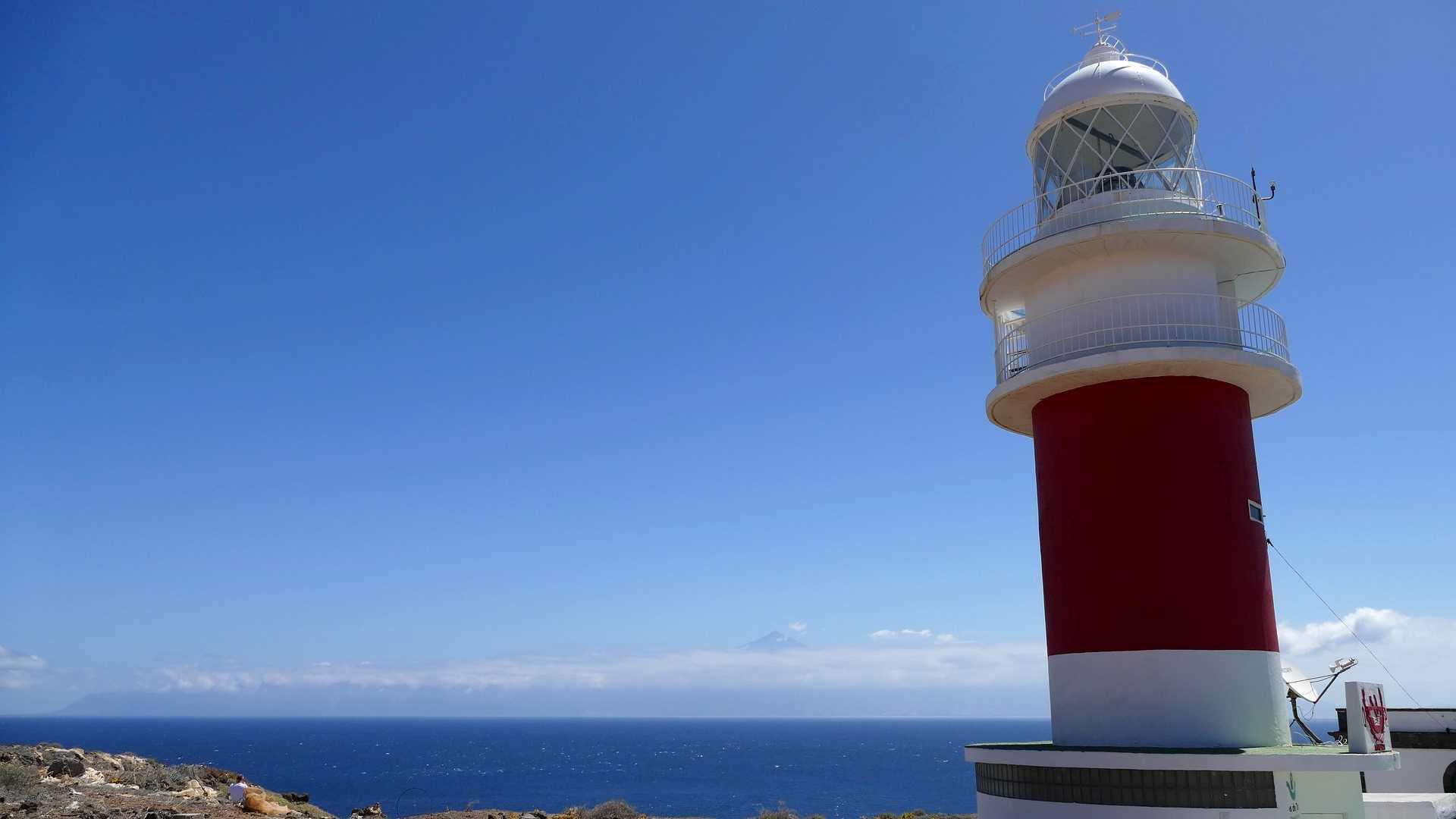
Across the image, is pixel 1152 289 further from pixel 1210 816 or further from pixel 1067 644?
pixel 1210 816

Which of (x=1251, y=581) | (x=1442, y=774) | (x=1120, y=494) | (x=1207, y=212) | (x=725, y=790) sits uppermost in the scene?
(x=1207, y=212)

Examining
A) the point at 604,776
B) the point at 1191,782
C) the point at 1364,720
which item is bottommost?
the point at 604,776

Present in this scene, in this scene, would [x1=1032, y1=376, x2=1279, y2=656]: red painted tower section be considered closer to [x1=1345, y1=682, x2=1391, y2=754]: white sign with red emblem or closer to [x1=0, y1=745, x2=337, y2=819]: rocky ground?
[x1=1345, y1=682, x2=1391, y2=754]: white sign with red emblem

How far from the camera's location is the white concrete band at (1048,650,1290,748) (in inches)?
473

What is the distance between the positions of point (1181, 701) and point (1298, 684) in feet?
13.4

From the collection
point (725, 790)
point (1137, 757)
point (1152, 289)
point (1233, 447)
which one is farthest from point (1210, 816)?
point (725, 790)

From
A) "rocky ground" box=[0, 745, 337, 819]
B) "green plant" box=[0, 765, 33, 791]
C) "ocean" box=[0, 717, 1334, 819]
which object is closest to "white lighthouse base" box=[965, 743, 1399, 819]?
"rocky ground" box=[0, 745, 337, 819]

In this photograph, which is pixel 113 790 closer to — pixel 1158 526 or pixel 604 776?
pixel 1158 526

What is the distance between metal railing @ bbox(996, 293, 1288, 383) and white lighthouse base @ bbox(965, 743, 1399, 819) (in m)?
4.89

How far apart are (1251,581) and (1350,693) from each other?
1.72 meters

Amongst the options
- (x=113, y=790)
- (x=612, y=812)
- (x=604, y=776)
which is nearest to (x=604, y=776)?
(x=604, y=776)

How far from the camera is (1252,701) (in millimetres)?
12234

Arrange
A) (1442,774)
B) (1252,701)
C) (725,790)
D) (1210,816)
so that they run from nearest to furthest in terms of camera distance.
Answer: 1. (1210,816)
2. (1252,701)
3. (1442,774)
4. (725,790)

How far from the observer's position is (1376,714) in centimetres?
1145
